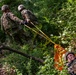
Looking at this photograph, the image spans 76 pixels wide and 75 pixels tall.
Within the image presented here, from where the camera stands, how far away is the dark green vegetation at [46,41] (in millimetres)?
9836

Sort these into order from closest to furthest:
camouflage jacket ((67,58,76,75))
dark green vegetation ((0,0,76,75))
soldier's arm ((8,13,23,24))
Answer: camouflage jacket ((67,58,76,75)), dark green vegetation ((0,0,76,75)), soldier's arm ((8,13,23,24))

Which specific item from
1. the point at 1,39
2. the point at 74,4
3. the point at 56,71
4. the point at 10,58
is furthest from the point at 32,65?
the point at 1,39

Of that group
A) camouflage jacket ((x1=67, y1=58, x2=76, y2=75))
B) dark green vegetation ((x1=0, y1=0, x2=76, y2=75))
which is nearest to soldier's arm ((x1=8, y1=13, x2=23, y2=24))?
dark green vegetation ((x1=0, y1=0, x2=76, y2=75))

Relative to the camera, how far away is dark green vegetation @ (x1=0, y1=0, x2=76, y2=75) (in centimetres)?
984

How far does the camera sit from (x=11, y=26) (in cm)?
1258

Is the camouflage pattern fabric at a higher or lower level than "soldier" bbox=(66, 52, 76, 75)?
higher

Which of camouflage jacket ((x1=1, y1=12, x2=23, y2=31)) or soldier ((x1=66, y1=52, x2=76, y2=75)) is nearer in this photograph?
soldier ((x1=66, y1=52, x2=76, y2=75))

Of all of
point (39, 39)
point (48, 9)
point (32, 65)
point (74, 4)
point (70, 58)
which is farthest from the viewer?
point (48, 9)

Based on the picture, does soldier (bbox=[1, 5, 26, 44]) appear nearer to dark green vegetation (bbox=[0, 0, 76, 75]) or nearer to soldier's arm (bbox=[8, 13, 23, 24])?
soldier's arm (bbox=[8, 13, 23, 24])

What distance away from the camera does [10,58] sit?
11.2 m

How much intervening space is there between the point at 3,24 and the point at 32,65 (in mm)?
2803

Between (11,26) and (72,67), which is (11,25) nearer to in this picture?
(11,26)

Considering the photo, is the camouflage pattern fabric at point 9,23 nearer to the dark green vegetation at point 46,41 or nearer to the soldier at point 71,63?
the dark green vegetation at point 46,41

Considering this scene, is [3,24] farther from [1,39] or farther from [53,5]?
[53,5]
